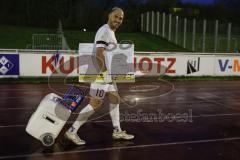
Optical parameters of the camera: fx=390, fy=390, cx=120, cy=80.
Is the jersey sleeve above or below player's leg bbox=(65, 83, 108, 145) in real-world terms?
above

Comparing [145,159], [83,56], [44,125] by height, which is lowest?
[145,159]

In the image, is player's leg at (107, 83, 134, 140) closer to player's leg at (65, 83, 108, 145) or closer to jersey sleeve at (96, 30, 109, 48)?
player's leg at (65, 83, 108, 145)

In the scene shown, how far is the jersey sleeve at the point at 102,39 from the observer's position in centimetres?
689

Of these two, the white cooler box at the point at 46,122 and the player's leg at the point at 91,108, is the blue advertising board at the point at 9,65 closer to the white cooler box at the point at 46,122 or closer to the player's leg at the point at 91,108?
the player's leg at the point at 91,108

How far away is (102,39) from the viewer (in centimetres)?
691

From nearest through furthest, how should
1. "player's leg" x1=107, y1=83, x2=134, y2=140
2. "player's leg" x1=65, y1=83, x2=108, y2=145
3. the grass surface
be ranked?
"player's leg" x1=65, y1=83, x2=108, y2=145 → "player's leg" x1=107, y1=83, x2=134, y2=140 → the grass surface

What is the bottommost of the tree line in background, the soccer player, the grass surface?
the soccer player

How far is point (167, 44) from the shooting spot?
32.2 m

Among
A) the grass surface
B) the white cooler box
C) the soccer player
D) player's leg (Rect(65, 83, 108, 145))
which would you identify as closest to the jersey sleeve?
the soccer player

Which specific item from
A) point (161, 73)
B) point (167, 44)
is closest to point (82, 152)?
point (161, 73)

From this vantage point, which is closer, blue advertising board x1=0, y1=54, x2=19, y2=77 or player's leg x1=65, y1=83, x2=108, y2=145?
player's leg x1=65, y1=83, x2=108, y2=145

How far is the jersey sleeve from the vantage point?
271 inches

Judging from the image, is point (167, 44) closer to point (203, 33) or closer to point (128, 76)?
point (203, 33)

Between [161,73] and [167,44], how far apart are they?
13825mm
